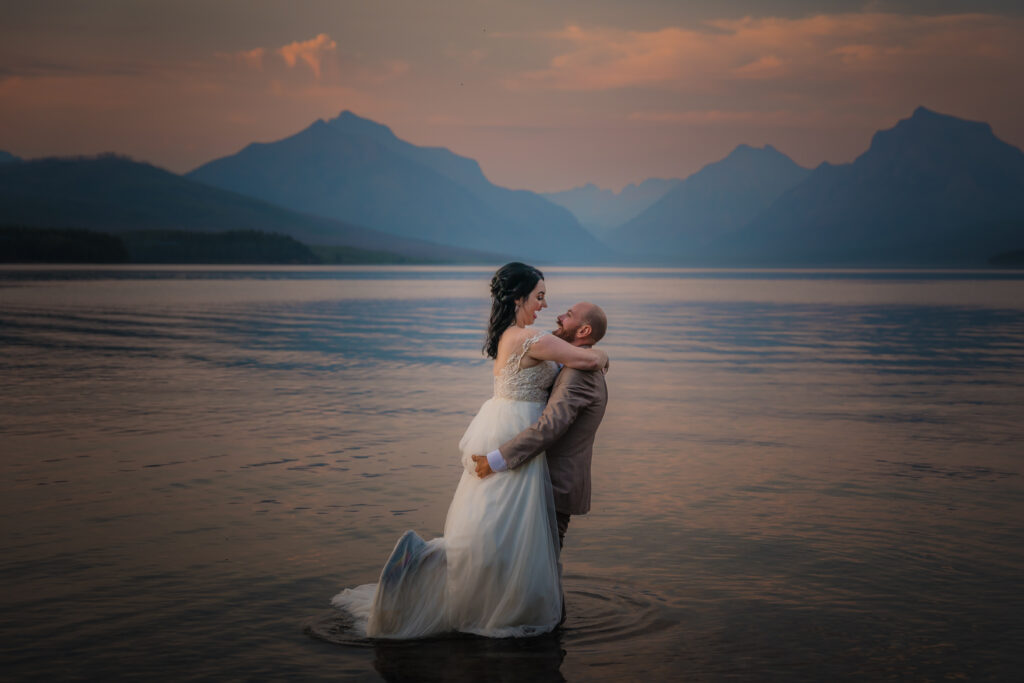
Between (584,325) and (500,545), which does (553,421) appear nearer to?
(584,325)

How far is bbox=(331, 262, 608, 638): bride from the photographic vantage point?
661 centimetres

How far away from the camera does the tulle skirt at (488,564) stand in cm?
661

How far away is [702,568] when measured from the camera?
27.0ft

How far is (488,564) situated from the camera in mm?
6617

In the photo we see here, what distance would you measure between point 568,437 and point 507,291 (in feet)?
3.42

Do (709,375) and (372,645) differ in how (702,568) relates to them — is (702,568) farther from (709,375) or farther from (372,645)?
(709,375)

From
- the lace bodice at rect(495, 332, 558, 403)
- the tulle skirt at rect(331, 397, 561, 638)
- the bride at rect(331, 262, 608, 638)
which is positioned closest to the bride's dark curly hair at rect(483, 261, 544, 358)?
the bride at rect(331, 262, 608, 638)

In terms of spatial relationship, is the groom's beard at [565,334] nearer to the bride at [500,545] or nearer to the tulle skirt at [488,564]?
the bride at [500,545]

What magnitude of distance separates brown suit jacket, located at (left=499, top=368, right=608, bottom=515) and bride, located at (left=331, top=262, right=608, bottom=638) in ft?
0.42

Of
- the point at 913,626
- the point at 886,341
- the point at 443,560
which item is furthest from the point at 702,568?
the point at 886,341


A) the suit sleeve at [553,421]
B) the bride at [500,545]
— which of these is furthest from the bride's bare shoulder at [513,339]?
the suit sleeve at [553,421]

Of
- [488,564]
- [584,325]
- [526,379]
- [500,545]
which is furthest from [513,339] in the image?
[488,564]

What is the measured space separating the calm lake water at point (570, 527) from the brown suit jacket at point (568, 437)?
985 mm

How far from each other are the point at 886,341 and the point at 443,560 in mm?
27786
